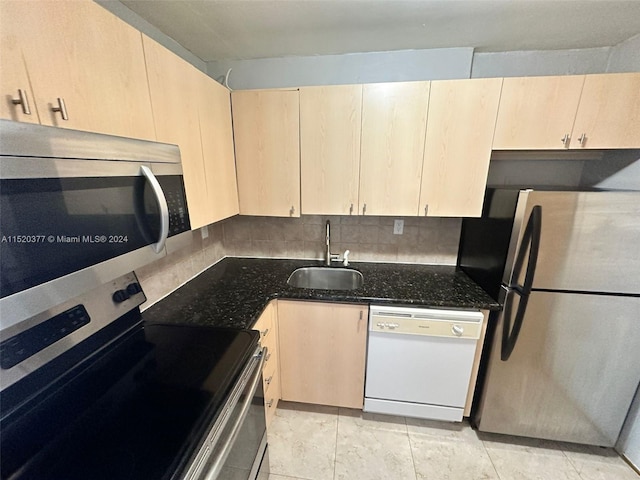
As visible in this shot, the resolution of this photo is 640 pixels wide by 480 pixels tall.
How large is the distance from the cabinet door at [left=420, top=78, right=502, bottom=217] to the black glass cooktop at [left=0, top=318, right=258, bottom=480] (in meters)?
1.42

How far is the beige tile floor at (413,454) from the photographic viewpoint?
4.85 ft

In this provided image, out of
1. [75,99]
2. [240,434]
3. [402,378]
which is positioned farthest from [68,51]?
[402,378]

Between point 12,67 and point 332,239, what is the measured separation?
1.77 metres

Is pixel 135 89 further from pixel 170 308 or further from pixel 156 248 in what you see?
pixel 170 308

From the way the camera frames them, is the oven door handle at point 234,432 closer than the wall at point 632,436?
Yes

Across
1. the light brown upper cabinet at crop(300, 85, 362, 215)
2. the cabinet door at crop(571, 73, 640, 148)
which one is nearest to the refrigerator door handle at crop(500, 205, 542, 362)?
the cabinet door at crop(571, 73, 640, 148)

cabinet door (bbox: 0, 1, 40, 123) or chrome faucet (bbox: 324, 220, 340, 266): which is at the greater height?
cabinet door (bbox: 0, 1, 40, 123)

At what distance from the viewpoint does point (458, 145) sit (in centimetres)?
158

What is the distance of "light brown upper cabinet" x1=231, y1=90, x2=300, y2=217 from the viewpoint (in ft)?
5.47

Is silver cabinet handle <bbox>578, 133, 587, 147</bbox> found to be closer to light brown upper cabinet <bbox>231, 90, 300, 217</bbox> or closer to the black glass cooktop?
light brown upper cabinet <bbox>231, 90, 300, 217</bbox>

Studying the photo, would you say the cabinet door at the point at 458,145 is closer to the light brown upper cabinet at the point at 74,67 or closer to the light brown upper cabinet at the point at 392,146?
the light brown upper cabinet at the point at 392,146

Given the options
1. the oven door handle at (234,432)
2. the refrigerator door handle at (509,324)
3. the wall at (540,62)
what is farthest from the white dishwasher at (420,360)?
the wall at (540,62)

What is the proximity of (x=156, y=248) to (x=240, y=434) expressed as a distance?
74 cm

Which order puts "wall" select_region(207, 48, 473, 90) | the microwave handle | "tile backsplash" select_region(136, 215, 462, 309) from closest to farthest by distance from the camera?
the microwave handle < "wall" select_region(207, 48, 473, 90) < "tile backsplash" select_region(136, 215, 462, 309)
